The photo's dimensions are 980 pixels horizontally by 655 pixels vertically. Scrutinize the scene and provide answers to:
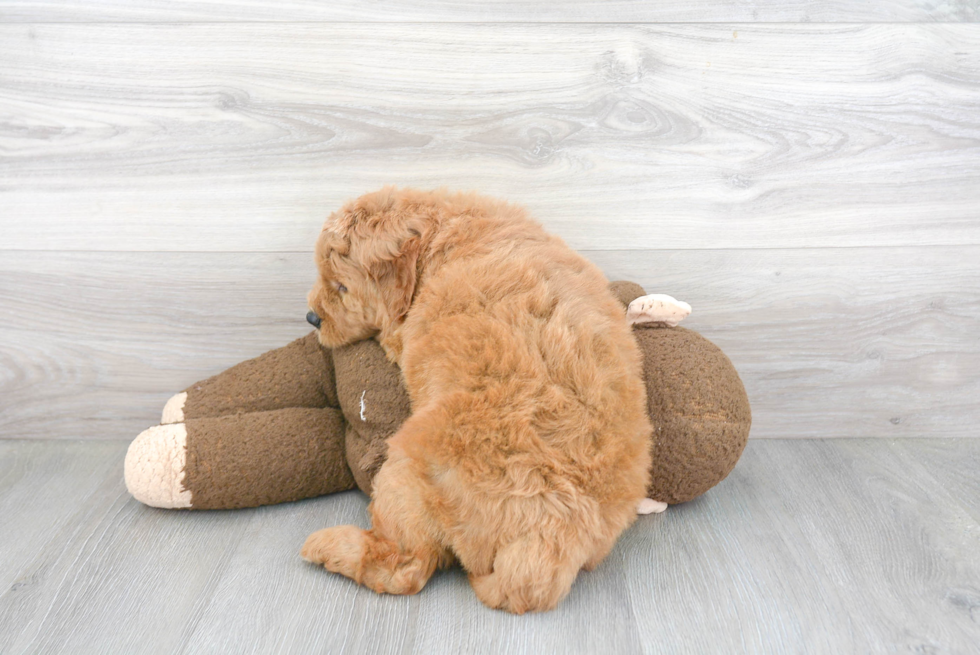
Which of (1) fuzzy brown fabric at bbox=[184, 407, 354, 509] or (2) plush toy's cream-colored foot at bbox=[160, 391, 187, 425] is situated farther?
(2) plush toy's cream-colored foot at bbox=[160, 391, 187, 425]

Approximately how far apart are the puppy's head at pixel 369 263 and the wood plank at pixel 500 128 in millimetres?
322

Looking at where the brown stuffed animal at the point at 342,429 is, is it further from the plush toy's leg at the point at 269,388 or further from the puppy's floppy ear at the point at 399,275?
the puppy's floppy ear at the point at 399,275

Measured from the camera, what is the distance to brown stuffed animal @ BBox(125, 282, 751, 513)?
1402 millimetres

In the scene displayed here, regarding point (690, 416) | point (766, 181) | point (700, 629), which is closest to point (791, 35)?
point (766, 181)

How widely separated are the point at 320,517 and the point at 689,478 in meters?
0.76

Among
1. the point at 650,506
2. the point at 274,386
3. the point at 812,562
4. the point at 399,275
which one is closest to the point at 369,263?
the point at 399,275

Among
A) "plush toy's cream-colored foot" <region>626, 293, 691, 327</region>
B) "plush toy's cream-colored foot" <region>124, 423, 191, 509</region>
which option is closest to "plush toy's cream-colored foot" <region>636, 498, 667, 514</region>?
"plush toy's cream-colored foot" <region>626, 293, 691, 327</region>

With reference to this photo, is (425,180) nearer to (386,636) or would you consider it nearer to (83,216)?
(83,216)

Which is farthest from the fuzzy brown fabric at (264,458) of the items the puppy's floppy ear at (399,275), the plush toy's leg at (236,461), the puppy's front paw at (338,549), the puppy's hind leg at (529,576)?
the puppy's hind leg at (529,576)

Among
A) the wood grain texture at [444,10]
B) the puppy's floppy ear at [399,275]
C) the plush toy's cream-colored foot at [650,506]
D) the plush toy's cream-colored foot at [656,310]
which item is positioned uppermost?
the wood grain texture at [444,10]

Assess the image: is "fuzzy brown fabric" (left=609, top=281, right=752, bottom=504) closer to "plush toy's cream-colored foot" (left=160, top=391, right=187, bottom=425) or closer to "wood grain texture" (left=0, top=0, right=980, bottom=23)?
"wood grain texture" (left=0, top=0, right=980, bottom=23)

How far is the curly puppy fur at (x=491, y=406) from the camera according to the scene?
1097 mm

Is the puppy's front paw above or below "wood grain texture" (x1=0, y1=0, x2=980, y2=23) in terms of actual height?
below

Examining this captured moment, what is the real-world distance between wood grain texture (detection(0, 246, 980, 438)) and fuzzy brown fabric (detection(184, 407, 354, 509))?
28cm
